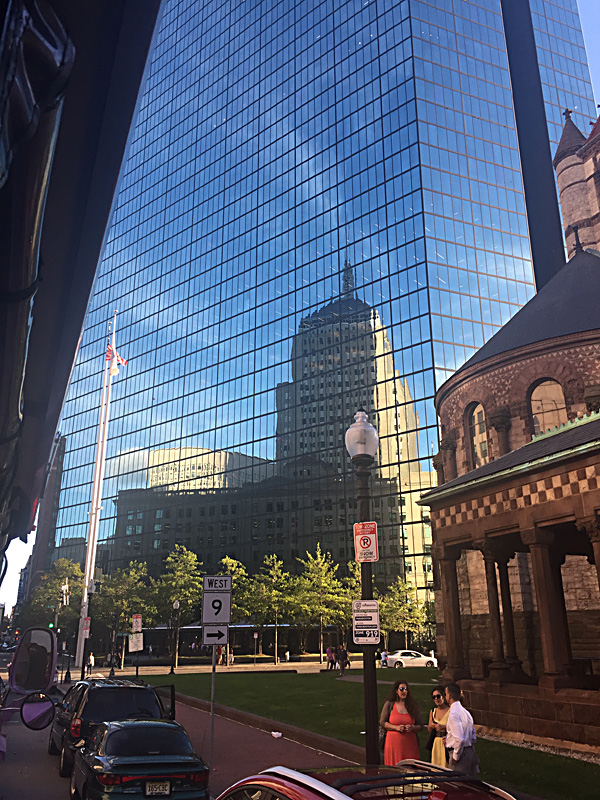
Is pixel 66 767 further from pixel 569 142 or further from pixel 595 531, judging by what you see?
pixel 569 142

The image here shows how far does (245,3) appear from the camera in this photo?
4247 inches

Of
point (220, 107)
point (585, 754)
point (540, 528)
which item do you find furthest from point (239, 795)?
point (220, 107)

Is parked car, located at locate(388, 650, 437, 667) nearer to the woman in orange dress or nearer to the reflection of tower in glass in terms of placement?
the reflection of tower in glass

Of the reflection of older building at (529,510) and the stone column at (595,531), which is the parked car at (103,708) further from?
the stone column at (595,531)

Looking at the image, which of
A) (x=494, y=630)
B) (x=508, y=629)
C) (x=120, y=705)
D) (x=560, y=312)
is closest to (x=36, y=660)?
(x=120, y=705)

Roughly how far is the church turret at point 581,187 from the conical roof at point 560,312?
2147 cm

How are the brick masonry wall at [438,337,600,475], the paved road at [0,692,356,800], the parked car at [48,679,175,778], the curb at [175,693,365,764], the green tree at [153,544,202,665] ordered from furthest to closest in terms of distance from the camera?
the green tree at [153,544,202,665], the brick masonry wall at [438,337,600,475], the curb at [175,693,365,764], the parked car at [48,679,175,778], the paved road at [0,692,356,800]

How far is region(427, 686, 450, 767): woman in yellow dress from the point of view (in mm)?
9406

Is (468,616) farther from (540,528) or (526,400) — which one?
(540,528)

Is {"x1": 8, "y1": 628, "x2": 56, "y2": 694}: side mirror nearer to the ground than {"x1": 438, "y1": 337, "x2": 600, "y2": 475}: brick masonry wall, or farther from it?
nearer to the ground

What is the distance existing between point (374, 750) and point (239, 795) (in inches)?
232

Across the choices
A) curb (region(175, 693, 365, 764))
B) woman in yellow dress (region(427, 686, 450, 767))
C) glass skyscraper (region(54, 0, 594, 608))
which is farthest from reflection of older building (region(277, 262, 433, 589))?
woman in yellow dress (region(427, 686, 450, 767))

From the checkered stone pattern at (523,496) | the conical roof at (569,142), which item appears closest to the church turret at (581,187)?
the conical roof at (569,142)

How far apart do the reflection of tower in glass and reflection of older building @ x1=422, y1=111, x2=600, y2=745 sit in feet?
107
